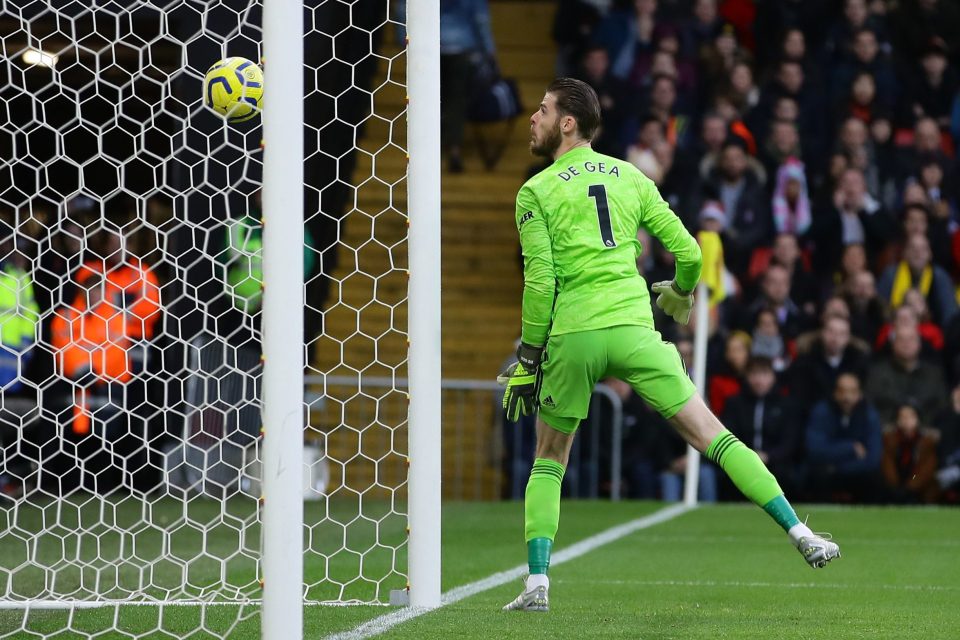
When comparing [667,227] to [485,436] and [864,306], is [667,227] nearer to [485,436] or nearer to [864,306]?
[485,436]

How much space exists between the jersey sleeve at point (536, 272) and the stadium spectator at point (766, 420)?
647 centimetres

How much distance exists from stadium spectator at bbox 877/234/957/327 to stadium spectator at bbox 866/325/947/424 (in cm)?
69

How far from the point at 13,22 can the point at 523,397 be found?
9.29 metres

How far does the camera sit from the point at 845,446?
11.2 metres

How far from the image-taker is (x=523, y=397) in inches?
201

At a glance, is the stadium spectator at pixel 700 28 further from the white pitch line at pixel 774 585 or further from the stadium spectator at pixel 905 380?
the white pitch line at pixel 774 585

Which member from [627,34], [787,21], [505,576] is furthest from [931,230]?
[505,576]

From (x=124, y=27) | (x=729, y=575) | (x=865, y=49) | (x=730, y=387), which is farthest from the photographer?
(x=865, y=49)

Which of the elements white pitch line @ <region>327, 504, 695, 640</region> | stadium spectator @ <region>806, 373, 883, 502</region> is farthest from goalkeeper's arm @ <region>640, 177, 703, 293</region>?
stadium spectator @ <region>806, 373, 883, 502</region>

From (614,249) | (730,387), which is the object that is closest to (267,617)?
(614,249)

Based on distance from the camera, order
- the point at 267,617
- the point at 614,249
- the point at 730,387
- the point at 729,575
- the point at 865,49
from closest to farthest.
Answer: the point at 267,617 < the point at 614,249 < the point at 729,575 < the point at 730,387 < the point at 865,49

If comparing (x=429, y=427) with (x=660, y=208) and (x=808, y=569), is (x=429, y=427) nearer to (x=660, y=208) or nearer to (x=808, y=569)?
(x=660, y=208)

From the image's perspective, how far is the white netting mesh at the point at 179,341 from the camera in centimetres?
658

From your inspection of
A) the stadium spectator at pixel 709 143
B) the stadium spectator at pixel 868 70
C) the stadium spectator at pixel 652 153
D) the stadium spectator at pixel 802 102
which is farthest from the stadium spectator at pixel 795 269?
the stadium spectator at pixel 868 70
